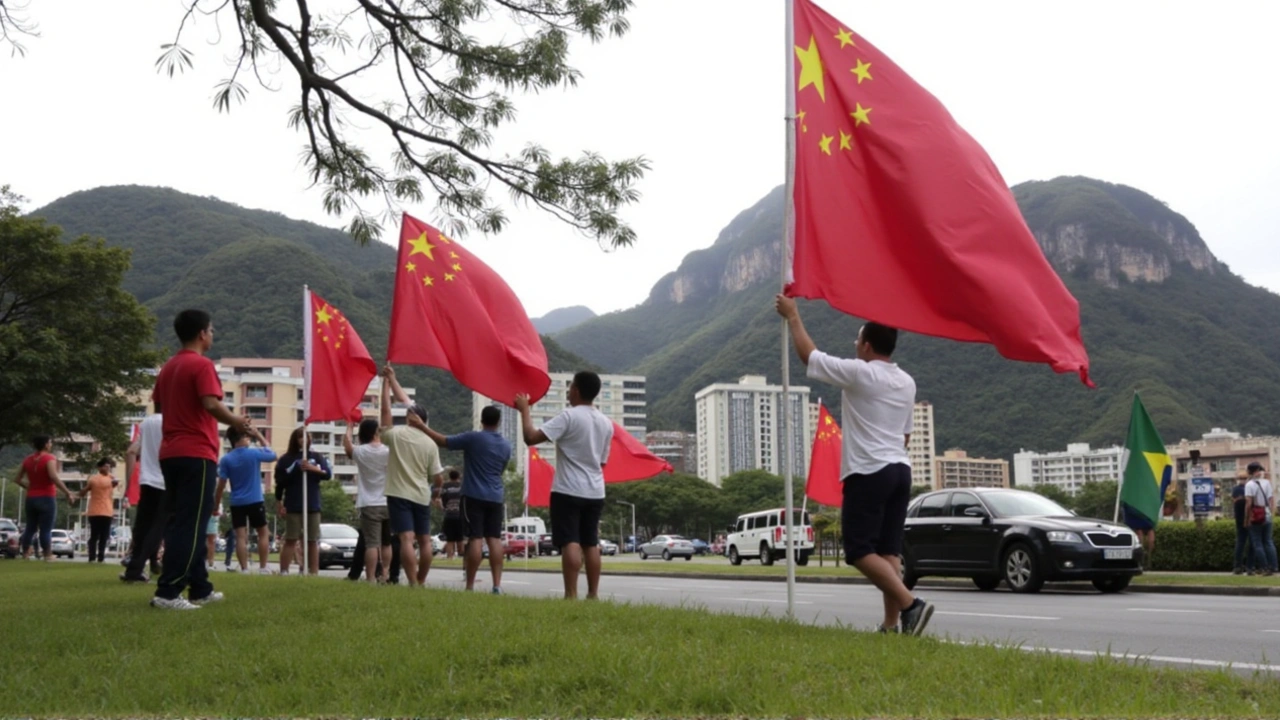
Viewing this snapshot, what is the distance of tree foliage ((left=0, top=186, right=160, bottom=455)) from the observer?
32.4 metres

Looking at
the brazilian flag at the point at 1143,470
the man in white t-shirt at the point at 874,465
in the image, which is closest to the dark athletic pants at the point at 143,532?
the man in white t-shirt at the point at 874,465

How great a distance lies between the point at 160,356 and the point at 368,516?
82.2 ft

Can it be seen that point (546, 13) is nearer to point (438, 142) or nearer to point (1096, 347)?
point (438, 142)

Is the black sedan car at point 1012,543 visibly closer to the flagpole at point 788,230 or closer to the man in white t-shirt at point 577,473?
the man in white t-shirt at point 577,473

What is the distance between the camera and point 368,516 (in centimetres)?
1269

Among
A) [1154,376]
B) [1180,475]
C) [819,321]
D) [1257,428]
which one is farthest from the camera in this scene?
[1180,475]

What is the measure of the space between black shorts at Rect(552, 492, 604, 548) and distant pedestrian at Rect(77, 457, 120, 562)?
37.8ft

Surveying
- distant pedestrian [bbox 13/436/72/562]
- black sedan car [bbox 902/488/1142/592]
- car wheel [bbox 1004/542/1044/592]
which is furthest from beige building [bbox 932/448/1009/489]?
distant pedestrian [bbox 13/436/72/562]

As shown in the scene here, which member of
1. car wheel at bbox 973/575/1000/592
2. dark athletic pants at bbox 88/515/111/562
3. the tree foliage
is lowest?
car wheel at bbox 973/575/1000/592

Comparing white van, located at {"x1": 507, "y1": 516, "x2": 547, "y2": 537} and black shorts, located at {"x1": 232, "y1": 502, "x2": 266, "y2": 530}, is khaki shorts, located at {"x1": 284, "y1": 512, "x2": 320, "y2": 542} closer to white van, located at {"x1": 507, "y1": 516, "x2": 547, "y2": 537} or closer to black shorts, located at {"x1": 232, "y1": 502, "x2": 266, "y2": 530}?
black shorts, located at {"x1": 232, "y1": 502, "x2": 266, "y2": 530}

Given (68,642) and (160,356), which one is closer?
(68,642)

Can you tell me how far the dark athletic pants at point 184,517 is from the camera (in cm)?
794

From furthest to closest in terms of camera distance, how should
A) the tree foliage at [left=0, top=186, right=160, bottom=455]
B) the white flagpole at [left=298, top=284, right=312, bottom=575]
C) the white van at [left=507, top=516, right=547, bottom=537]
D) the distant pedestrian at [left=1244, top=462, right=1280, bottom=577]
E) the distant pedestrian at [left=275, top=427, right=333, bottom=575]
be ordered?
the white van at [left=507, top=516, right=547, bottom=537], the tree foliage at [left=0, top=186, right=160, bottom=455], the distant pedestrian at [left=1244, top=462, right=1280, bottom=577], the distant pedestrian at [left=275, top=427, right=333, bottom=575], the white flagpole at [left=298, top=284, right=312, bottom=575]

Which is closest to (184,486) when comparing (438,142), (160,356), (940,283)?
(438,142)
